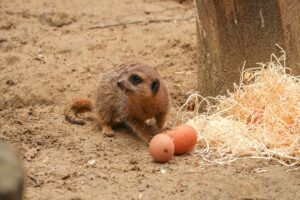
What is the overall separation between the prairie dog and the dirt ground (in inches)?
5.3

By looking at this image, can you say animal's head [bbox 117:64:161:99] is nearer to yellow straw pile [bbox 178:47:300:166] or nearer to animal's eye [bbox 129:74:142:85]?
animal's eye [bbox 129:74:142:85]

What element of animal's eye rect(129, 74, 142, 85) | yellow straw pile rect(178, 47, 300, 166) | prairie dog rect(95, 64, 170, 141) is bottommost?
yellow straw pile rect(178, 47, 300, 166)

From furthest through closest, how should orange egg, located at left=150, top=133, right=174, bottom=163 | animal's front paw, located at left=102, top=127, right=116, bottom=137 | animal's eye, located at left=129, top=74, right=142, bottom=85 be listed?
animal's front paw, located at left=102, top=127, right=116, bottom=137
animal's eye, located at left=129, top=74, right=142, bottom=85
orange egg, located at left=150, top=133, right=174, bottom=163

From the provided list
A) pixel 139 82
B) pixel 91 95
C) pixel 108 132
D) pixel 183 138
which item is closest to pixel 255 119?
pixel 183 138

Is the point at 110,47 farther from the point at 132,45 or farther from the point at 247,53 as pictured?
the point at 247,53

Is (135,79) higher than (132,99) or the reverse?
higher

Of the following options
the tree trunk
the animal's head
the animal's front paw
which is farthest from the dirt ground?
the tree trunk

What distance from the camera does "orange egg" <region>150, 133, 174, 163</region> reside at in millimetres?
3943

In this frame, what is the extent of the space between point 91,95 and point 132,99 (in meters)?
1.05

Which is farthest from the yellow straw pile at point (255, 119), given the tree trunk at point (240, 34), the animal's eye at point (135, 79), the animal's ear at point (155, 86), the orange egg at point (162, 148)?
the animal's eye at point (135, 79)

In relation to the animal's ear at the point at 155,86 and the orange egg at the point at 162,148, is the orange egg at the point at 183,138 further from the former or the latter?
the animal's ear at the point at 155,86

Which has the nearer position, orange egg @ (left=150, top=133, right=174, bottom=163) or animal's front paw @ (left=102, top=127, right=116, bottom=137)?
orange egg @ (left=150, top=133, right=174, bottom=163)

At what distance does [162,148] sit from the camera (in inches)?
155

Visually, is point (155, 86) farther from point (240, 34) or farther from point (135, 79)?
point (240, 34)
